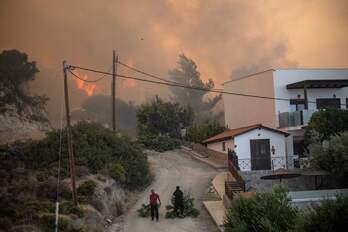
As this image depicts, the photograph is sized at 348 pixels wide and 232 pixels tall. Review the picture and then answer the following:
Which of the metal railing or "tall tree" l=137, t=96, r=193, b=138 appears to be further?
"tall tree" l=137, t=96, r=193, b=138

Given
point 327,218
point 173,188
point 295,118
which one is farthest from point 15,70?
point 327,218

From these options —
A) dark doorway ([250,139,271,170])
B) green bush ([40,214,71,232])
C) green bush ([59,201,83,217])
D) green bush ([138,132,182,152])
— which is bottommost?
green bush ([40,214,71,232])

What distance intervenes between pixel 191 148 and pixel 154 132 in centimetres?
764

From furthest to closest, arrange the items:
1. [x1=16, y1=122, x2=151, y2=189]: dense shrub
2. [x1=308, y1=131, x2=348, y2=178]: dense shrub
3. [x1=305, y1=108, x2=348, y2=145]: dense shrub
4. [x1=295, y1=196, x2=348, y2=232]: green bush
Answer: [x1=305, y1=108, x2=348, y2=145]: dense shrub < [x1=16, y1=122, x2=151, y2=189]: dense shrub < [x1=308, y1=131, x2=348, y2=178]: dense shrub < [x1=295, y1=196, x2=348, y2=232]: green bush

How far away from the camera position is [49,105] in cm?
4841

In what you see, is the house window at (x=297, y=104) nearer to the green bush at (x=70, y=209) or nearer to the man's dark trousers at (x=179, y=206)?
the man's dark trousers at (x=179, y=206)

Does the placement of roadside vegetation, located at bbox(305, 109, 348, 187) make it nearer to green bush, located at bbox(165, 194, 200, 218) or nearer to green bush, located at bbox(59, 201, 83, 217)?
green bush, located at bbox(165, 194, 200, 218)

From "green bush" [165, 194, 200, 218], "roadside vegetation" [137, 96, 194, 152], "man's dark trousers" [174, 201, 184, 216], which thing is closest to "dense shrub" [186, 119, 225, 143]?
"roadside vegetation" [137, 96, 194, 152]

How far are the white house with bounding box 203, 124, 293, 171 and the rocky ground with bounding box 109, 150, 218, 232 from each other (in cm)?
261

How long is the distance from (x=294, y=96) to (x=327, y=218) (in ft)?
84.6

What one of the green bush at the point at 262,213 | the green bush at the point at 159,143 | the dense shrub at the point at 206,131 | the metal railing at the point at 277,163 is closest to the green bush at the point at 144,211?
the green bush at the point at 262,213

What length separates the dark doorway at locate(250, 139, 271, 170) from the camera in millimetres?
30188

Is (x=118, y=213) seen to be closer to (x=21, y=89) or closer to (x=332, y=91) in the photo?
(x=332, y=91)

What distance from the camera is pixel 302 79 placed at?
3538 centimetres
